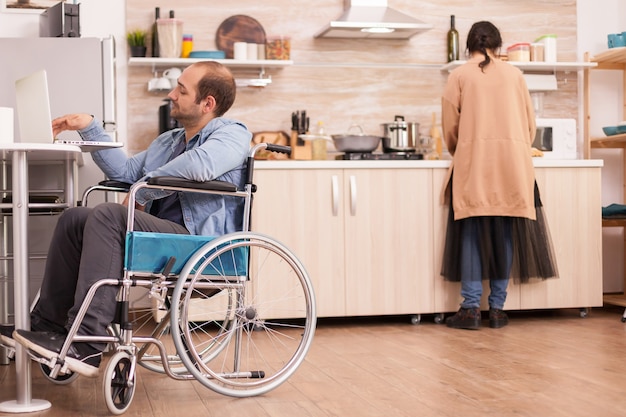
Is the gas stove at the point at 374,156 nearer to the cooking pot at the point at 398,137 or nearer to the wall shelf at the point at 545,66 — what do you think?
the cooking pot at the point at 398,137

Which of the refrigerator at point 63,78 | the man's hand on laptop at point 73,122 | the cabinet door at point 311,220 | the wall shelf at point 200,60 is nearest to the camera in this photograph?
the man's hand on laptop at point 73,122

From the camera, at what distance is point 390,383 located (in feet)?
9.11

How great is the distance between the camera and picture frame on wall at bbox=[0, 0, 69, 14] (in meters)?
4.62

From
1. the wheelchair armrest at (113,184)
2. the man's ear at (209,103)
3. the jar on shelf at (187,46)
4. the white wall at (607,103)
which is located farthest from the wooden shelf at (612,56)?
the wheelchair armrest at (113,184)

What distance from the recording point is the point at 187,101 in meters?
2.87

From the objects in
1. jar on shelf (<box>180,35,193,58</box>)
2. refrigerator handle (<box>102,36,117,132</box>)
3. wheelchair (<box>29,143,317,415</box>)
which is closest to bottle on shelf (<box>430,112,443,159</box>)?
jar on shelf (<box>180,35,193,58</box>)

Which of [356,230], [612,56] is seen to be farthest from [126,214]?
[612,56]

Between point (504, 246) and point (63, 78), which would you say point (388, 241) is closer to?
point (504, 246)

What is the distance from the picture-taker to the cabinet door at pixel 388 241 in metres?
4.33

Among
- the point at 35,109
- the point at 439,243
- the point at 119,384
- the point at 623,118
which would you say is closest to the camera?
the point at 119,384

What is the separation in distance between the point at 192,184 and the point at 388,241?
2.08m

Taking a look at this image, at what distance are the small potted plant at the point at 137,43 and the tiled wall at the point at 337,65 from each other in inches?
4.3

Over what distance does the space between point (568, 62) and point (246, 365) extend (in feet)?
9.66

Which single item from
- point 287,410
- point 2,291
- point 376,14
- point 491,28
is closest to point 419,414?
point 287,410
